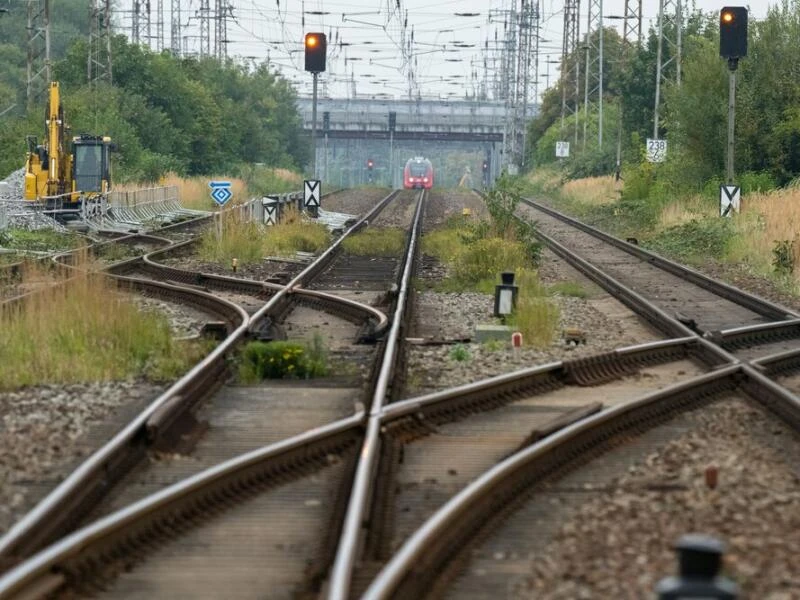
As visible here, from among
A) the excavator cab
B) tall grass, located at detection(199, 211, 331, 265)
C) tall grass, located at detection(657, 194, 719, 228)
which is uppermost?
the excavator cab

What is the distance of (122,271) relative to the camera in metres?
24.5

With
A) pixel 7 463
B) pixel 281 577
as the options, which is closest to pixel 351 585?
pixel 281 577

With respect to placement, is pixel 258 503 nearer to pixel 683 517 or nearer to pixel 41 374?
pixel 683 517

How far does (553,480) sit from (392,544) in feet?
6.07

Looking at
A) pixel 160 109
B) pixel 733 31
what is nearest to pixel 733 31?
pixel 733 31

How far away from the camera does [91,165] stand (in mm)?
41938

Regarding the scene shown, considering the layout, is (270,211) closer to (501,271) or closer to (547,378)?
(501,271)

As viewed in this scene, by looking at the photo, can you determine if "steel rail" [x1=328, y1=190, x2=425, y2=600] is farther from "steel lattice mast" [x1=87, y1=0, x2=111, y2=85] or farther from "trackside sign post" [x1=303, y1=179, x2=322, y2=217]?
"steel lattice mast" [x1=87, y1=0, x2=111, y2=85]

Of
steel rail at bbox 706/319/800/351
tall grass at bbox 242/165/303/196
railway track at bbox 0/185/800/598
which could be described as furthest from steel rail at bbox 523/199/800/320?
tall grass at bbox 242/165/303/196

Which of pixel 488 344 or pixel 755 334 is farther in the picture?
pixel 755 334

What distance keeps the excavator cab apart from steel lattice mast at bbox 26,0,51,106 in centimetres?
372

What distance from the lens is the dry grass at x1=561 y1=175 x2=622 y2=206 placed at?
5722cm

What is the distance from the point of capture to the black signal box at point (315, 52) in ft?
121

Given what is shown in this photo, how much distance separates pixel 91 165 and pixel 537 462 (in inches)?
1356
